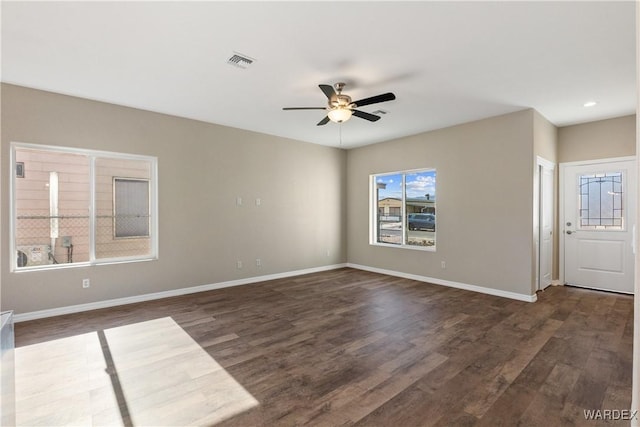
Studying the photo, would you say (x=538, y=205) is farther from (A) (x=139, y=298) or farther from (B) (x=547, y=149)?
(A) (x=139, y=298)

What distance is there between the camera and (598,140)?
17.0 ft

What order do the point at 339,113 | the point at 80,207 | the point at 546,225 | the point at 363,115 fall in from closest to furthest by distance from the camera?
the point at 339,113, the point at 363,115, the point at 80,207, the point at 546,225

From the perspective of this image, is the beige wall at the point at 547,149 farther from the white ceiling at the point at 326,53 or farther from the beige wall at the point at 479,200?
the white ceiling at the point at 326,53

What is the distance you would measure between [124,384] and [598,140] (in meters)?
7.31

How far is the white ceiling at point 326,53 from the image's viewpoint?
7.81 ft

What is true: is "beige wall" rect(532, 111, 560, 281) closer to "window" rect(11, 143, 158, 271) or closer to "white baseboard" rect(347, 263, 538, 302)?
"white baseboard" rect(347, 263, 538, 302)

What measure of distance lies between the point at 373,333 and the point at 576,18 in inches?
133

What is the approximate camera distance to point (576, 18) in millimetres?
2441

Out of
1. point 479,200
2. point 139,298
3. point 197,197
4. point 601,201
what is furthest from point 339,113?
point 601,201

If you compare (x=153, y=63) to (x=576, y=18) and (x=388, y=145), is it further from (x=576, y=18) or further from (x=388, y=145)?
(x=388, y=145)

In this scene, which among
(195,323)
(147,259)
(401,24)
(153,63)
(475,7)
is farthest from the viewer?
(147,259)

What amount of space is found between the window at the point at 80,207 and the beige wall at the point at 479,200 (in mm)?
4712

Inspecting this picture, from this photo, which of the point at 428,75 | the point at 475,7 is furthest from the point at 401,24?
the point at 428,75

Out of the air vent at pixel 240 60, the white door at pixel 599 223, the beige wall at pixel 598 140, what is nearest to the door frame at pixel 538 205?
the beige wall at pixel 598 140
